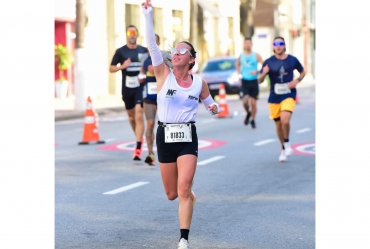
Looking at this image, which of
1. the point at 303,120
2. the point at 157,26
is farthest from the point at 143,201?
the point at 157,26

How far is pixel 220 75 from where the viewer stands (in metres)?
37.9

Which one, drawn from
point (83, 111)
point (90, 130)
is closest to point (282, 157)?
point (90, 130)

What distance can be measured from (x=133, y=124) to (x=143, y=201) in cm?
479

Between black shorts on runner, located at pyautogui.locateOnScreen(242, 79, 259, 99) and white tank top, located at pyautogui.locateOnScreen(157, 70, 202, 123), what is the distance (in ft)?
46.2

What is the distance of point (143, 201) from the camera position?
38.2 ft

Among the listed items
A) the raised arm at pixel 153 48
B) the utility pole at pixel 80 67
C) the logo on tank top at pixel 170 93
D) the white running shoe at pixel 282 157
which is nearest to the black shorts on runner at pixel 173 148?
the logo on tank top at pixel 170 93

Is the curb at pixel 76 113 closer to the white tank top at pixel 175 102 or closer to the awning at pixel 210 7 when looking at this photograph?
the white tank top at pixel 175 102

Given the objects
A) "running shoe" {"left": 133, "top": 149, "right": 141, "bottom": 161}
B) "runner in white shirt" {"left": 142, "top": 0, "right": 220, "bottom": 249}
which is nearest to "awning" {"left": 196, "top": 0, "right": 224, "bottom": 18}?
"running shoe" {"left": 133, "top": 149, "right": 141, "bottom": 161}

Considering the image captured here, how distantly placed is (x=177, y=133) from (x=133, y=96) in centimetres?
734

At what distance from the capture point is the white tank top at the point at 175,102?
8.69 metres

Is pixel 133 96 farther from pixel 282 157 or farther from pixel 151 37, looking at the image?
pixel 151 37

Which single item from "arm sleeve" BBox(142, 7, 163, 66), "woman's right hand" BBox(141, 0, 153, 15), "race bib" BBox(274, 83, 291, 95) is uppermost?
"woman's right hand" BBox(141, 0, 153, 15)

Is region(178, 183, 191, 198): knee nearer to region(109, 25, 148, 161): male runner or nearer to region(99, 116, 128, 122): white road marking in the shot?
region(109, 25, 148, 161): male runner

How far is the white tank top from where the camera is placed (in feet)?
28.5
